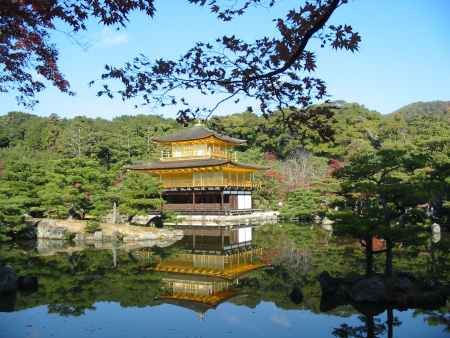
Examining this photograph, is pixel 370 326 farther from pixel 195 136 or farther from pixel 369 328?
pixel 195 136

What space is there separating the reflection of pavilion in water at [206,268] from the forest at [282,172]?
3.12 metres

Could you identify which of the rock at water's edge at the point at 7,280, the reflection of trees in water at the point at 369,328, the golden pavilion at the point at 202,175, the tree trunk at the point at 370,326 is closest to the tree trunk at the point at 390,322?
the reflection of trees in water at the point at 369,328

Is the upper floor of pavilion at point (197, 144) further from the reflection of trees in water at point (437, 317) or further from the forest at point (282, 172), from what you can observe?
the reflection of trees in water at point (437, 317)

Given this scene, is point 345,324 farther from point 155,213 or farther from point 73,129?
point 73,129

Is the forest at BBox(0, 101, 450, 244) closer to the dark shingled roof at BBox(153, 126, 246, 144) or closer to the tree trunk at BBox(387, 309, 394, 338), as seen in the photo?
the tree trunk at BBox(387, 309, 394, 338)

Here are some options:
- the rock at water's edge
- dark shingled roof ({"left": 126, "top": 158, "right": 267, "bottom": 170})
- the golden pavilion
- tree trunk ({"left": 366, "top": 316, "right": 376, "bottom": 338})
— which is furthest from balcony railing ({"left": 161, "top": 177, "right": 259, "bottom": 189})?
tree trunk ({"left": 366, "top": 316, "right": 376, "bottom": 338})

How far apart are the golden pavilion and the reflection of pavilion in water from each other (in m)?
8.50

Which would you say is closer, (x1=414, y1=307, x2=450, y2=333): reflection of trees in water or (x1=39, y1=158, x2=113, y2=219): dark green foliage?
(x1=414, y1=307, x2=450, y2=333): reflection of trees in water

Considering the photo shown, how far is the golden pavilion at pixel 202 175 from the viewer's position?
30469 mm

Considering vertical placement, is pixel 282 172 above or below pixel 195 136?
below

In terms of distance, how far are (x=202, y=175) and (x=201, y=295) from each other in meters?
21.4

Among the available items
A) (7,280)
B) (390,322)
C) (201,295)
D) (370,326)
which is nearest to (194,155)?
(201,295)

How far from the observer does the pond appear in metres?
7.64

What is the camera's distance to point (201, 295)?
10195 millimetres
